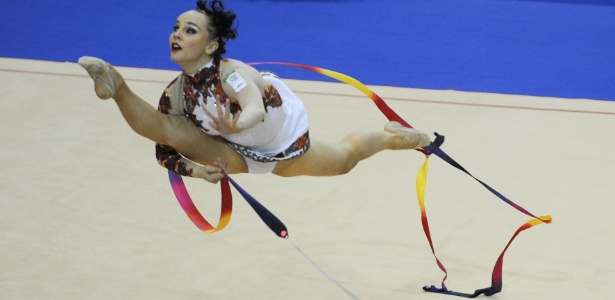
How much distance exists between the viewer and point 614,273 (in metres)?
4.68

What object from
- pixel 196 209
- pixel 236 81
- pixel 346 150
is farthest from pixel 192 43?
pixel 346 150

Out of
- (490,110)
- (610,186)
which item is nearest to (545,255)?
(610,186)

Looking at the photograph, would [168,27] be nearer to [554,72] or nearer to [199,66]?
[554,72]

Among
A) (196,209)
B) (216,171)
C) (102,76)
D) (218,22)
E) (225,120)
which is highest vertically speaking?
(218,22)

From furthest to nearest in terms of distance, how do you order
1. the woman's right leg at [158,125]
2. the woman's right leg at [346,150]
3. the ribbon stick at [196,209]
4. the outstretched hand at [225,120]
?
the woman's right leg at [346,150], the ribbon stick at [196,209], the woman's right leg at [158,125], the outstretched hand at [225,120]

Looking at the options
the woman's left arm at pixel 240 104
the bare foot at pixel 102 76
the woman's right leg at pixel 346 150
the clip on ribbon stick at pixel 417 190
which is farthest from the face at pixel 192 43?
the woman's right leg at pixel 346 150

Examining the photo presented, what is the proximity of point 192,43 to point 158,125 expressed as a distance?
30cm

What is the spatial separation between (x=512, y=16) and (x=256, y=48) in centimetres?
208

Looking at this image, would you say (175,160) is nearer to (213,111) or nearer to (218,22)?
(213,111)

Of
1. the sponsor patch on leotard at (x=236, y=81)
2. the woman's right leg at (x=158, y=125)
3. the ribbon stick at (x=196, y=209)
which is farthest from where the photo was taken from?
the ribbon stick at (x=196, y=209)

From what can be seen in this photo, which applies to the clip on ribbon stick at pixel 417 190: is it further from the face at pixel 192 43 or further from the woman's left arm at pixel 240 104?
the face at pixel 192 43

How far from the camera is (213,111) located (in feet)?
11.5

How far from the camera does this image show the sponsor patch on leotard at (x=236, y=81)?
11.3 feet

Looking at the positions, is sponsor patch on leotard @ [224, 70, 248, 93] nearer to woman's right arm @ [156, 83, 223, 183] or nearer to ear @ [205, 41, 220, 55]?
ear @ [205, 41, 220, 55]
